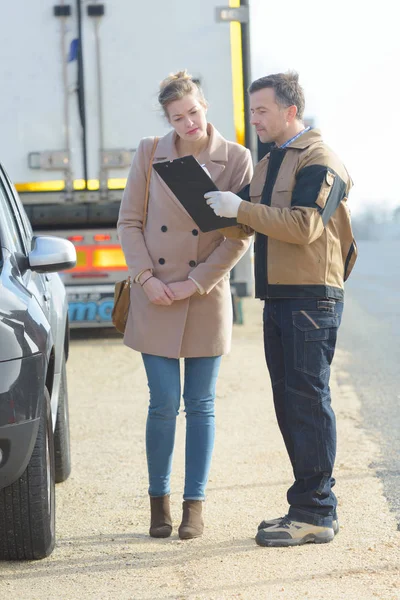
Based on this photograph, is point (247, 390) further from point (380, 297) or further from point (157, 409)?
point (380, 297)

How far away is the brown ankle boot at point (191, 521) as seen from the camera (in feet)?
15.1

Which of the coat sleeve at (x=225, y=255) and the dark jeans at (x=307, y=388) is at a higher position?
the coat sleeve at (x=225, y=255)

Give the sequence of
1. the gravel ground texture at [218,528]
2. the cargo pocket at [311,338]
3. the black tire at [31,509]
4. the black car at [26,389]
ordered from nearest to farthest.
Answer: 1. the black car at [26,389]
2. the gravel ground texture at [218,528]
3. the black tire at [31,509]
4. the cargo pocket at [311,338]

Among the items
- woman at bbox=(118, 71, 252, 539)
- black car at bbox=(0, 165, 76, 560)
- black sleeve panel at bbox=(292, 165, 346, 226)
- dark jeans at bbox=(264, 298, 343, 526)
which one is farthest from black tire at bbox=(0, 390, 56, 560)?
black sleeve panel at bbox=(292, 165, 346, 226)

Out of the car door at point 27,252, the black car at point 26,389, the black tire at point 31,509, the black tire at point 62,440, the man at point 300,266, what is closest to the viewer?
the black car at point 26,389

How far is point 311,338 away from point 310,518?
732 mm

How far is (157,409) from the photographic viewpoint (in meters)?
4.71

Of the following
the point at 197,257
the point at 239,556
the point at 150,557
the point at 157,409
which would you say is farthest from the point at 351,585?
the point at 197,257

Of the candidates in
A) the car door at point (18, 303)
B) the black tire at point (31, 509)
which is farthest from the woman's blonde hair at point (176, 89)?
the black tire at point (31, 509)

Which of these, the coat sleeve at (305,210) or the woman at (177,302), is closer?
the coat sleeve at (305,210)

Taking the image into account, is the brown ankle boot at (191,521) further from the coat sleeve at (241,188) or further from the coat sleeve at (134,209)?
the coat sleeve at (241,188)

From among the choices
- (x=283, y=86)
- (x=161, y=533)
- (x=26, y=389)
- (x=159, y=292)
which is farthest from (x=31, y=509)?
(x=283, y=86)

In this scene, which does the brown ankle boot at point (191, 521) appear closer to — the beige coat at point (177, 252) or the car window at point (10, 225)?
the beige coat at point (177, 252)

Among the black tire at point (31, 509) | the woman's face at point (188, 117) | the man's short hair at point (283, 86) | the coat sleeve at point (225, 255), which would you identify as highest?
the man's short hair at point (283, 86)
